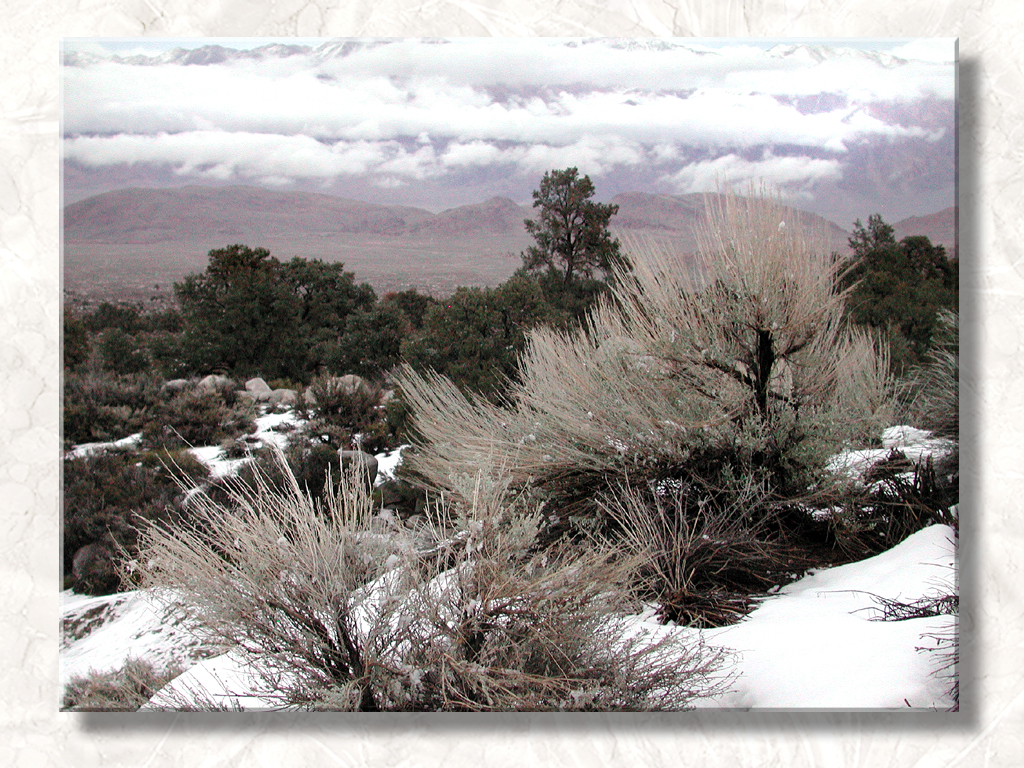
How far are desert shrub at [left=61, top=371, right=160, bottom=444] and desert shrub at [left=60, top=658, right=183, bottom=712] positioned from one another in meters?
0.74

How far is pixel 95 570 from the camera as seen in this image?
2184mm

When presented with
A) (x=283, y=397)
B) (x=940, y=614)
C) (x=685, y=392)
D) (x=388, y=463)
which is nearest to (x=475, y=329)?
(x=388, y=463)

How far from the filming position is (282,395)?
8.61 ft

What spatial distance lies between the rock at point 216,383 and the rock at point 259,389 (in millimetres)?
70

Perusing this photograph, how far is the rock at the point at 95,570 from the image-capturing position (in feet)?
7.08

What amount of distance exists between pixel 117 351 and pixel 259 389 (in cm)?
50

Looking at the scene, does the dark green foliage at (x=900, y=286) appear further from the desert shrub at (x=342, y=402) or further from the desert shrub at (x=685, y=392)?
the desert shrub at (x=342, y=402)

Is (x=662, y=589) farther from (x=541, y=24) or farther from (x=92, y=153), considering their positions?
(x=92, y=153)

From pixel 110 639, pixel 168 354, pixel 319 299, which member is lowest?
pixel 110 639

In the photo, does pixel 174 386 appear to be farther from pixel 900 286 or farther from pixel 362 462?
pixel 900 286

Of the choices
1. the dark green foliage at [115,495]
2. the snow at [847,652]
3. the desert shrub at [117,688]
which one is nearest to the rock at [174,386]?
the dark green foliage at [115,495]

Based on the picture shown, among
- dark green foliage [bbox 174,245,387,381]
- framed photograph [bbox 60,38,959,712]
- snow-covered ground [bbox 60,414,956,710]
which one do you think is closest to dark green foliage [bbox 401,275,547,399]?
framed photograph [bbox 60,38,959,712]

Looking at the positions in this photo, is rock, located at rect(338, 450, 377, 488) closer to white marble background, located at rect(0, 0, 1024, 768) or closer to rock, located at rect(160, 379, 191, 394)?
rock, located at rect(160, 379, 191, 394)

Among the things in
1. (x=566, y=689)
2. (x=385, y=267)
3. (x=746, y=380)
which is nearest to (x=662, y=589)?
(x=566, y=689)
